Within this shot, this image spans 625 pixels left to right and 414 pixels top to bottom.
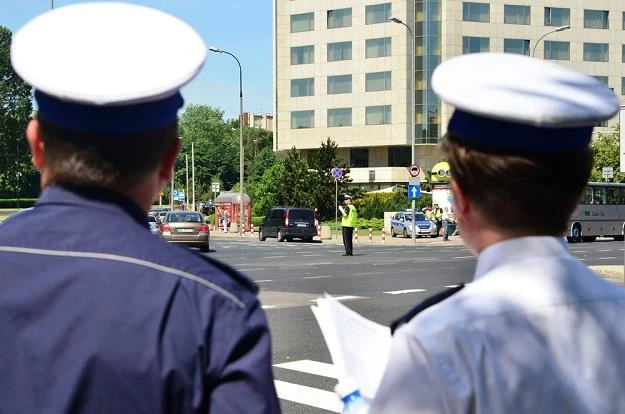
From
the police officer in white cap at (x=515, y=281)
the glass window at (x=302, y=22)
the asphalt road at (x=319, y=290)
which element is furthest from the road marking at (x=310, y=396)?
the glass window at (x=302, y=22)

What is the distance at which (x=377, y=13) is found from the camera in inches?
3120

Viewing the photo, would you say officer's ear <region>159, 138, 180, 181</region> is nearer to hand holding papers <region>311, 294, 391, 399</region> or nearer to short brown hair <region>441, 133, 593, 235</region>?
hand holding papers <region>311, 294, 391, 399</region>

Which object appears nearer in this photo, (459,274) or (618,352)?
(618,352)

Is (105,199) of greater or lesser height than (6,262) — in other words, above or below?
above

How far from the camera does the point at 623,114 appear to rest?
1576cm

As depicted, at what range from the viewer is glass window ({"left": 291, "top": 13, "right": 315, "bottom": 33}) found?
82062 mm

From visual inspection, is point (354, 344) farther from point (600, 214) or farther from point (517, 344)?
point (600, 214)

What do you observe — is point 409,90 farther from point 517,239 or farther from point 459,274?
point 517,239

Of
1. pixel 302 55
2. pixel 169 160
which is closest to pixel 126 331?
pixel 169 160

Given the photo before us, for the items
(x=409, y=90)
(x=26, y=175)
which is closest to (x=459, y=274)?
(x=409, y=90)

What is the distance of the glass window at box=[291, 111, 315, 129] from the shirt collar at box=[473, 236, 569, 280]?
8078cm

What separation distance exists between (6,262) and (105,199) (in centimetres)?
21

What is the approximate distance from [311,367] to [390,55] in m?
71.3

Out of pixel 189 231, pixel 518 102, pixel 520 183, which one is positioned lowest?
pixel 189 231
